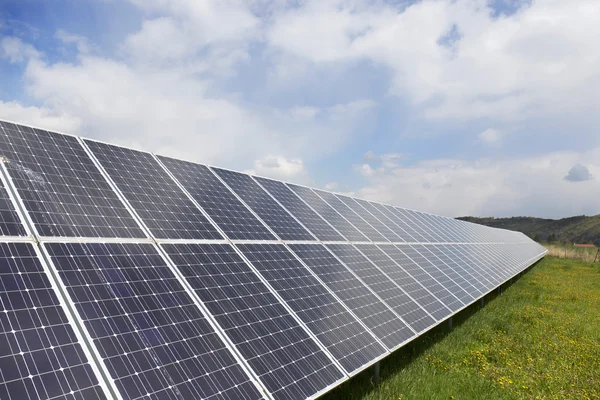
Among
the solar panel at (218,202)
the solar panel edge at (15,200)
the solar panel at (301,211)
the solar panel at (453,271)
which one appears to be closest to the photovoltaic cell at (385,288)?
the solar panel at (301,211)

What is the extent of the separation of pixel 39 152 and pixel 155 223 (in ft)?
8.56

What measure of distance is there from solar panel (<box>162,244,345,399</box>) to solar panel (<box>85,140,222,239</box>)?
22.3 inches

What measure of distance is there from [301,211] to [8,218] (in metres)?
9.18

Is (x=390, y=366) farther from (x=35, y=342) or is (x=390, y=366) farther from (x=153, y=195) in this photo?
(x=35, y=342)

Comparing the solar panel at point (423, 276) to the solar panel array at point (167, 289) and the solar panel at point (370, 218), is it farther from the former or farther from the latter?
the solar panel at point (370, 218)

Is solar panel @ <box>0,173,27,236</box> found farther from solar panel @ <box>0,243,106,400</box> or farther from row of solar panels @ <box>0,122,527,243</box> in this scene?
solar panel @ <box>0,243,106,400</box>

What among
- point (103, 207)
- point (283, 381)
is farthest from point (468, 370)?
point (103, 207)

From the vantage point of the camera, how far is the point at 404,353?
11883 millimetres

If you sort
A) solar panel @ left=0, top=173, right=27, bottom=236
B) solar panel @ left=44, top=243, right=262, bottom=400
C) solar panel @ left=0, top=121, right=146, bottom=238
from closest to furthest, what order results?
solar panel @ left=44, top=243, right=262, bottom=400, solar panel @ left=0, top=173, right=27, bottom=236, solar panel @ left=0, top=121, right=146, bottom=238

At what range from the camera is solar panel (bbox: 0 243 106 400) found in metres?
4.29

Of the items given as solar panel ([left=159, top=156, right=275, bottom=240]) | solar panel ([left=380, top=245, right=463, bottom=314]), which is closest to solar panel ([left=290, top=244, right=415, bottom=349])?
solar panel ([left=159, top=156, right=275, bottom=240])

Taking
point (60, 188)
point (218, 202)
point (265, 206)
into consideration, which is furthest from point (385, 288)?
point (60, 188)

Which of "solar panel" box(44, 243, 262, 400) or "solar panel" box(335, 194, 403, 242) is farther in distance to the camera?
"solar panel" box(335, 194, 403, 242)

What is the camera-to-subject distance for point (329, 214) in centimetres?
1575
